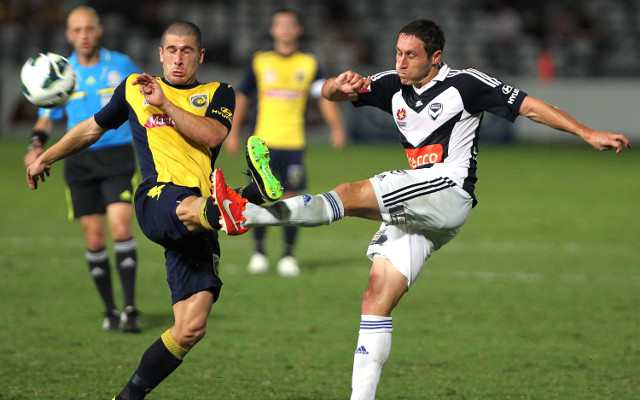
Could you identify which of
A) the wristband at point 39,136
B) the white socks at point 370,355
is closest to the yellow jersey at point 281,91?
the wristband at point 39,136

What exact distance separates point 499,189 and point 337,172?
3.39 meters

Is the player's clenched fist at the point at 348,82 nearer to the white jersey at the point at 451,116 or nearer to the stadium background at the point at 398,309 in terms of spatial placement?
the white jersey at the point at 451,116

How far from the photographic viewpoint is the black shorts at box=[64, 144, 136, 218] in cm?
745

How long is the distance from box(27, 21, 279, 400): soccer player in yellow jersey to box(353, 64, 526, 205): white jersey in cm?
100

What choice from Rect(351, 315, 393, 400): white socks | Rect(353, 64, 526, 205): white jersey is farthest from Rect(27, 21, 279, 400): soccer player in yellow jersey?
Rect(353, 64, 526, 205): white jersey

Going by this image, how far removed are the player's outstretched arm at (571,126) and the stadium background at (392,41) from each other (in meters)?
19.7

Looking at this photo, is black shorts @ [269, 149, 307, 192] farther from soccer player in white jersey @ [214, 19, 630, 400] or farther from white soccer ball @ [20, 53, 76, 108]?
soccer player in white jersey @ [214, 19, 630, 400]

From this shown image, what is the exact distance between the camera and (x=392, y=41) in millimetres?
28172

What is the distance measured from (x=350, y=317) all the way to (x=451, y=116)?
127 inches

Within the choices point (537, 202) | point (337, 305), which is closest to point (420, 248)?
point (337, 305)

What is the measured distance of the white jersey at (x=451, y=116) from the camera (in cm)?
510

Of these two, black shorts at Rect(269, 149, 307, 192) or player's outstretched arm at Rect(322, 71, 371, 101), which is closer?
player's outstretched arm at Rect(322, 71, 371, 101)

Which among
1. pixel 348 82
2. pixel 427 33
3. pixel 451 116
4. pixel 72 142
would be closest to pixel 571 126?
pixel 451 116

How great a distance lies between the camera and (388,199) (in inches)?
195
